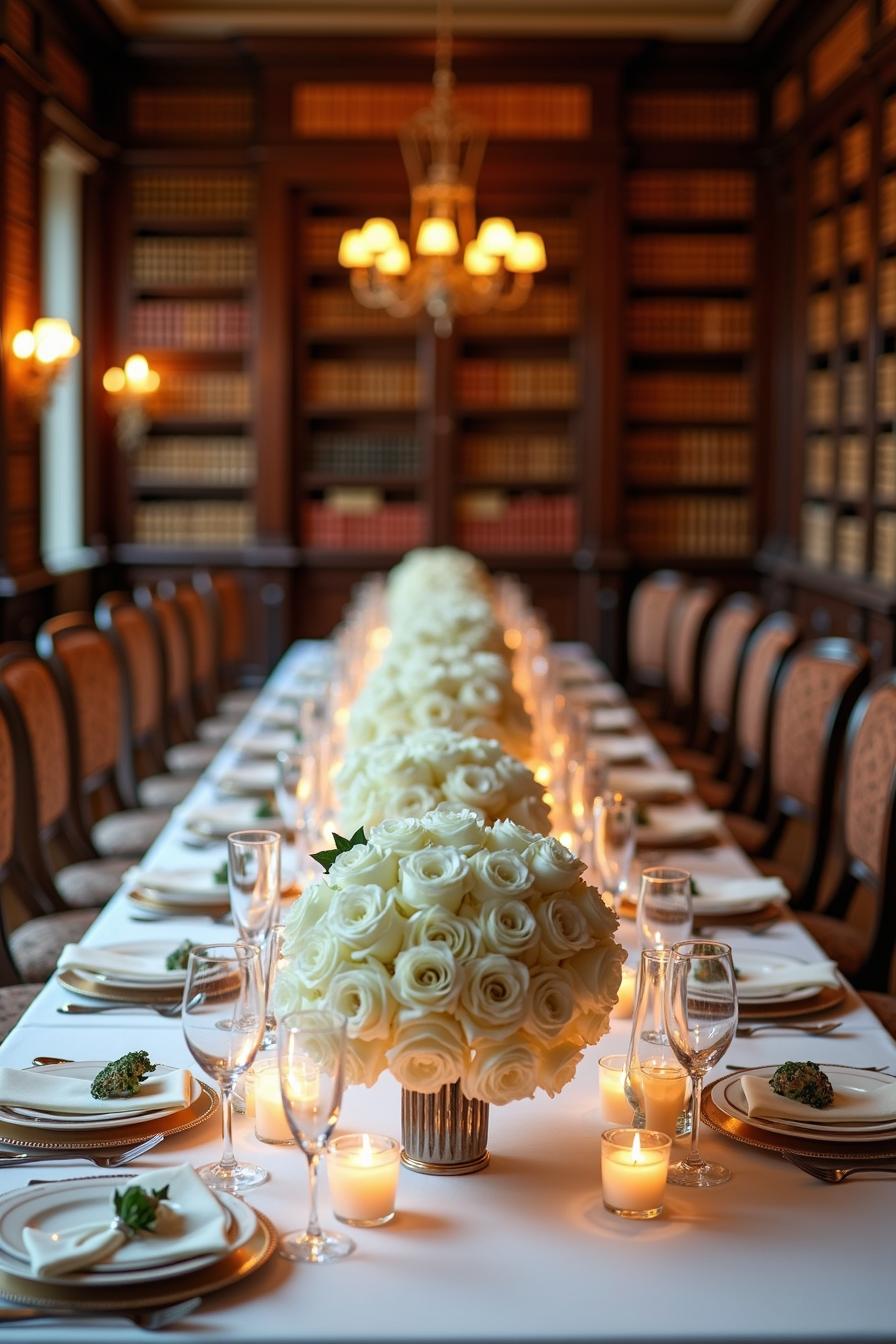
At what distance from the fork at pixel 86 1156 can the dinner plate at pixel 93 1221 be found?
9cm

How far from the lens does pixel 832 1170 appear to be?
162 centimetres

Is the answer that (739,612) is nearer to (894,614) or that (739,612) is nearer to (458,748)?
(894,614)

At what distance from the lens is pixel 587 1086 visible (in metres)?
1.86

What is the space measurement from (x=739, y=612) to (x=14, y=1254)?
429cm

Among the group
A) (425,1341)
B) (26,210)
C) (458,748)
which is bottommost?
(425,1341)

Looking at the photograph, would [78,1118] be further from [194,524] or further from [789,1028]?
[194,524]

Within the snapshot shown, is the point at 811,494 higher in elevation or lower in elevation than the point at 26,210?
lower

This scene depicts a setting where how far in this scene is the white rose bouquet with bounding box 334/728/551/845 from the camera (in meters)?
2.12

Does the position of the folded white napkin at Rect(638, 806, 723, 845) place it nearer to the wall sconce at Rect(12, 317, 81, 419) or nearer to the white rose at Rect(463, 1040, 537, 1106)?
the white rose at Rect(463, 1040, 537, 1106)

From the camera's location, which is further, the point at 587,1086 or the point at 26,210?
the point at 26,210

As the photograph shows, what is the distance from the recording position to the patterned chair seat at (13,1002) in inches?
106

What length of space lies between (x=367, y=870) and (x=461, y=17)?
25.0 ft

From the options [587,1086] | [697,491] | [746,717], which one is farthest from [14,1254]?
[697,491]

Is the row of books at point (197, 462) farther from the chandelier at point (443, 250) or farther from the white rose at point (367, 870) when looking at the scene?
the white rose at point (367, 870)
